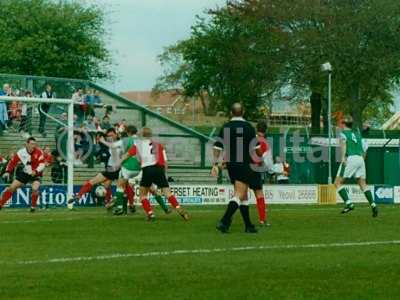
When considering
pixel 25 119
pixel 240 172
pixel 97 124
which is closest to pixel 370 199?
pixel 240 172

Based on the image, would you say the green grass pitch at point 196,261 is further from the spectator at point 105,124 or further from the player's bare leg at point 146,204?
the spectator at point 105,124

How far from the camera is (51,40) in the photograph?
71.9 m

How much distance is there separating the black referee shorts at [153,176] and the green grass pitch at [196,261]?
5.01 feet

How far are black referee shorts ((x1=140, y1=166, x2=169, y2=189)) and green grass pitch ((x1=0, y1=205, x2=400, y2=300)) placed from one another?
1.53m

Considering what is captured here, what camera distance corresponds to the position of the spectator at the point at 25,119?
35.1 metres

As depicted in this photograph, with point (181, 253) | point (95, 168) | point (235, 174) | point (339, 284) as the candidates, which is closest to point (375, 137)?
point (95, 168)

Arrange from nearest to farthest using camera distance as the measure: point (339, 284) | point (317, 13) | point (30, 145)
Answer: point (339, 284) < point (30, 145) < point (317, 13)

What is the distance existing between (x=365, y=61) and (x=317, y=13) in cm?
426

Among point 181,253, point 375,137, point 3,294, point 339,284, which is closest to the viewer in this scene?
point 3,294

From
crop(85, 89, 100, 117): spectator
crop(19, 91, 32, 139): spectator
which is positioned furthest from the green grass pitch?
crop(85, 89, 100, 117): spectator

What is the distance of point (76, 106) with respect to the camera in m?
37.3

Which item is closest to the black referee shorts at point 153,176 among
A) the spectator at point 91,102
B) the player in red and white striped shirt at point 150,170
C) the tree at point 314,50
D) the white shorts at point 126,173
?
the player in red and white striped shirt at point 150,170

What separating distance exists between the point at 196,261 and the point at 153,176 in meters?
9.29

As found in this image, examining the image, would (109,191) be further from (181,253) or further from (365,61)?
(365,61)
